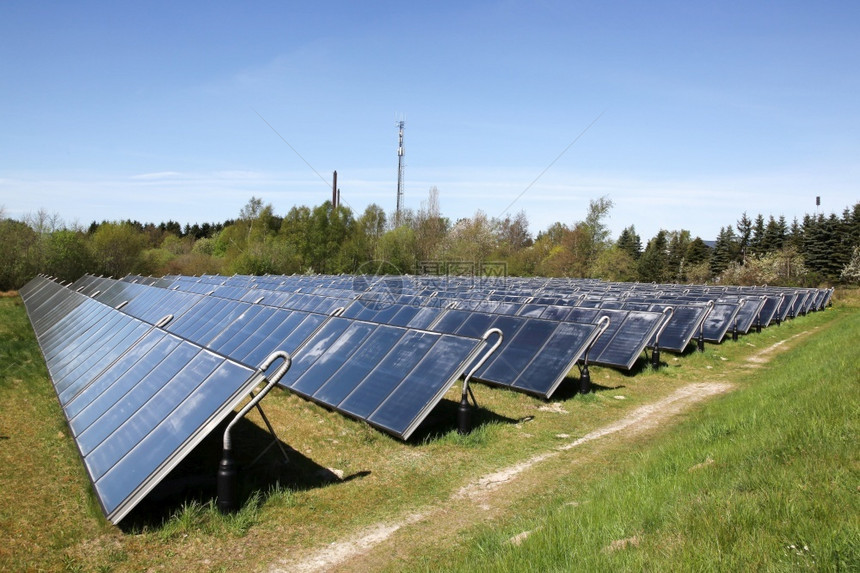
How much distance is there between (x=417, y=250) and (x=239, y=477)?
61.2 m

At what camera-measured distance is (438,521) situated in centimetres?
588

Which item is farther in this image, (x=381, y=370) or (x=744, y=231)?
(x=744, y=231)

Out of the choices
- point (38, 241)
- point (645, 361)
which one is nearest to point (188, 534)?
point (645, 361)

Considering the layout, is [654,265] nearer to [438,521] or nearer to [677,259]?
[677,259]

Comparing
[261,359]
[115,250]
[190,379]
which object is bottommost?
[261,359]

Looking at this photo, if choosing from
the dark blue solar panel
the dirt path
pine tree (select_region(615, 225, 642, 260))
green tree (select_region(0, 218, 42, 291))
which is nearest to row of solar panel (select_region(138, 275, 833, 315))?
the dark blue solar panel

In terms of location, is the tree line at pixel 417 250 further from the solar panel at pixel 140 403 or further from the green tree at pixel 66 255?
the solar panel at pixel 140 403

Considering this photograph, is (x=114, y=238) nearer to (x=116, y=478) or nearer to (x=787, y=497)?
(x=116, y=478)

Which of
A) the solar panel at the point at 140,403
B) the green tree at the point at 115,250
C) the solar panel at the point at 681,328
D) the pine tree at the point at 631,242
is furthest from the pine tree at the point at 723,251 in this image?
the solar panel at the point at 140,403

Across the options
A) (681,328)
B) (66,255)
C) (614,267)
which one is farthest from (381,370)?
(614,267)

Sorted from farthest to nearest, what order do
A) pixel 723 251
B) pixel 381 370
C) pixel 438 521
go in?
pixel 723 251 < pixel 381 370 < pixel 438 521

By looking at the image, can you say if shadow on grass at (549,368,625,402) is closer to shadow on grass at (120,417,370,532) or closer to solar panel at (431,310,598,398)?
solar panel at (431,310,598,398)

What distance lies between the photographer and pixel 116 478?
5.33 metres

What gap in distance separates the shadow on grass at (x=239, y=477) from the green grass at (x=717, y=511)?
8.68 ft
